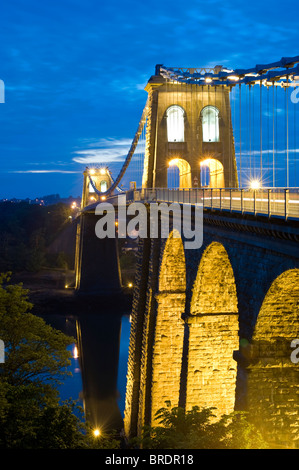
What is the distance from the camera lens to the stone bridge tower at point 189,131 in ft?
90.5

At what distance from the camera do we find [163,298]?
69.4 ft

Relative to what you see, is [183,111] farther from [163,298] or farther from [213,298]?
[213,298]

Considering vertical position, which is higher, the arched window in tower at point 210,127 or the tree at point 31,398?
the arched window in tower at point 210,127

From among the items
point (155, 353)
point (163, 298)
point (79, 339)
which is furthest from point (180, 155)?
point (79, 339)

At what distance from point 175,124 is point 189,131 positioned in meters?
0.76

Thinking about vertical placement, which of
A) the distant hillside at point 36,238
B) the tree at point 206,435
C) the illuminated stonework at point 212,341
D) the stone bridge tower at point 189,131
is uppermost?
the distant hillside at point 36,238

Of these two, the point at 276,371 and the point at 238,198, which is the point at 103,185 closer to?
the point at 238,198

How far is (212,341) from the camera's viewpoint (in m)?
15.8

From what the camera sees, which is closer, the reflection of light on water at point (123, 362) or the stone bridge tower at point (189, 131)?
the stone bridge tower at point (189, 131)

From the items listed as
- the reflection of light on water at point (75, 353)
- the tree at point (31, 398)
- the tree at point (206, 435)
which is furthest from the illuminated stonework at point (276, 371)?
the reflection of light on water at point (75, 353)

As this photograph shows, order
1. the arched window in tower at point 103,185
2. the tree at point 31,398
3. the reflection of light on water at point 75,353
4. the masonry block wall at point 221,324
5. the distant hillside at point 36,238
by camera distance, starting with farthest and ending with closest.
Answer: the arched window in tower at point 103,185
the distant hillside at point 36,238
the reflection of light on water at point 75,353
the tree at point 31,398
the masonry block wall at point 221,324

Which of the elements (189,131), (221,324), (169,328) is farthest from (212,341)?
(189,131)

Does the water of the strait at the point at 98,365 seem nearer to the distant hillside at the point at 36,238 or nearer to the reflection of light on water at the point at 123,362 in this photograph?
the reflection of light on water at the point at 123,362
